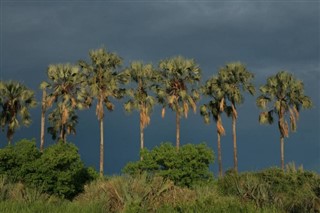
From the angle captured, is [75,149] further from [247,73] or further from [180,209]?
[180,209]

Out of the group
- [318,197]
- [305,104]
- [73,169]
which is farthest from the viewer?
[305,104]

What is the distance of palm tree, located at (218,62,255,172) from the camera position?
228ft

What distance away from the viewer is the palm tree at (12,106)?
2633 inches

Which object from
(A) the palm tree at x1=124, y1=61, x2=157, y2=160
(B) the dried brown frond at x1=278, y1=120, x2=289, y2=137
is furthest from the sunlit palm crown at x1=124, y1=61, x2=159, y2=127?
(B) the dried brown frond at x1=278, y1=120, x2=289, y2=137

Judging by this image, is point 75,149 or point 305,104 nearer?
point 75,149

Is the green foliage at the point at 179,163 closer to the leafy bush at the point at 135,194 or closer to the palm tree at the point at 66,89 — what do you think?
the palm tree at the point at 66,89

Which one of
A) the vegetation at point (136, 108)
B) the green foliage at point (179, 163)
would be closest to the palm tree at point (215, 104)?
the vegetation at point (136, 108)

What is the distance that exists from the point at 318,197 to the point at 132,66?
50.2m

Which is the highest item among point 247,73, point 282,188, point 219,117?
point 247,73

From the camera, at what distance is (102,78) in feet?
221

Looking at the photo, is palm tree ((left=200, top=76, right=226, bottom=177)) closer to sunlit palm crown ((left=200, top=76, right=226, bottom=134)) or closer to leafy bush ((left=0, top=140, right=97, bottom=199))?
sunlit palm crown ((left=200, top=76, right=226, bottom=134))

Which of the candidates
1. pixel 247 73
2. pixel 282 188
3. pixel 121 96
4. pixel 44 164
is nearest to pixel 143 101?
pixel 121 96

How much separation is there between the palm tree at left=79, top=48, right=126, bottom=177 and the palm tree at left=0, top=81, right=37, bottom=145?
8.70 metres

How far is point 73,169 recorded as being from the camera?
53781 millimetres
